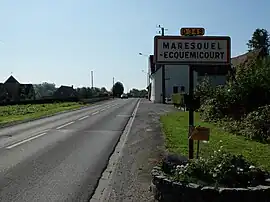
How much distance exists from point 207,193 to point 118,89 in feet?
507

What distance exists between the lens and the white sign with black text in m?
9.08

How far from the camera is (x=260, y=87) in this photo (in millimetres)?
23344

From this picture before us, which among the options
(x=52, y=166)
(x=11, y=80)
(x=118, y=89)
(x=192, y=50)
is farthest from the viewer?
(x=118, y=89)

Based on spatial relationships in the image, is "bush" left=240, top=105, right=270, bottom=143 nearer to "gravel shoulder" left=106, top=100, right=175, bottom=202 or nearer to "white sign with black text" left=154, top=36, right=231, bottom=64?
"gravel shoulder" left=106, top=100, right=175, bottom=202

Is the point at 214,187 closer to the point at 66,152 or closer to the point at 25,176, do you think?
the point at 25,176

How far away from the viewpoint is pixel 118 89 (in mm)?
160750

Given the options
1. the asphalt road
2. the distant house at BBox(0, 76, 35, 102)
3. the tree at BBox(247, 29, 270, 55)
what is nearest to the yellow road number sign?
the asphalt road

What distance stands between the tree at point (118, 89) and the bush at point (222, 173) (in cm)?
14821

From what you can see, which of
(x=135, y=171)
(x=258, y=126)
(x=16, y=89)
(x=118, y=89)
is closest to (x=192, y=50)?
(x=135, y=171)

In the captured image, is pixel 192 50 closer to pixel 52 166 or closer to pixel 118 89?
pixel 52 166

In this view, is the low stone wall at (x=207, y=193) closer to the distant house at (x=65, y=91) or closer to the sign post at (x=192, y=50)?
the sign post at (x=192, y=50)

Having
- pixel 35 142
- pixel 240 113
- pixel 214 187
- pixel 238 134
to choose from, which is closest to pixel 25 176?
pixel 214 187

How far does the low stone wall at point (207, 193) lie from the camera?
250 inches

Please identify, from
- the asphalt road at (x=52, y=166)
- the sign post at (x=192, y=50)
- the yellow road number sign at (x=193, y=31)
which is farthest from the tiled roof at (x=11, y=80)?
the yellow road number sign at (x=193, y=31)
